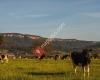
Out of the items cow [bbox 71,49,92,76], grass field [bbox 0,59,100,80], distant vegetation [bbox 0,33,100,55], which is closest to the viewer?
grass field [bbox 0,59,100,80]

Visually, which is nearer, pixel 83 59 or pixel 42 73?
pixel 42 73

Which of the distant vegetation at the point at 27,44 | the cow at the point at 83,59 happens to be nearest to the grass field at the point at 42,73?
the cow at the point at 83,59

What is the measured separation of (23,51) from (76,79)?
343ft

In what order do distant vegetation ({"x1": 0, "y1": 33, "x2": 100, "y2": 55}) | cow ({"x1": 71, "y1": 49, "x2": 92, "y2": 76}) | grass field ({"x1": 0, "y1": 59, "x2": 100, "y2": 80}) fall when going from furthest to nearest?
distant vegetation ({"x1": 0, "y1": 33, "x2": 100, "y2": 55}) < cow ({"x1": 71, "y1": 49, "x2": 92, "y2": 76}) < grass field ({"x1": 0, "y1": 59, "x2": 100, "y2": 80})

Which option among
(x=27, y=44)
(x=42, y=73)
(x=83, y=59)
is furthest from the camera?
(x=27, y=44)

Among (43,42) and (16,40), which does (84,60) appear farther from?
(16,40)

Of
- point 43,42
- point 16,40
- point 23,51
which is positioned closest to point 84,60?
point 43,42

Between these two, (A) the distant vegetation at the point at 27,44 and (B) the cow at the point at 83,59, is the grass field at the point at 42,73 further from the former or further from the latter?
(A) the distant vegetation at the point at 27,44

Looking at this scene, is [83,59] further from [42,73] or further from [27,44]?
[27,44]

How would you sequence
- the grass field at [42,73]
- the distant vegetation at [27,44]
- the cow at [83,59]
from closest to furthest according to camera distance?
the grass field at [42,73], the cow at [83,59], the distant vegetation at [27,44]

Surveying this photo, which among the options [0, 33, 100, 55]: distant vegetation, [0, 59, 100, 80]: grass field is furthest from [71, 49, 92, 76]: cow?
[0, 33, 100, 55]: distant vegetation

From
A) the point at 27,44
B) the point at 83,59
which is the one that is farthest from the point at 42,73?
the point at 27,44

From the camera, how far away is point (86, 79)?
22234 mm

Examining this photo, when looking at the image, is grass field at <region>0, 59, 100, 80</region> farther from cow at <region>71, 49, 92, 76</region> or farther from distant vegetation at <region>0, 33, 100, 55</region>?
distant vegetation at <region>0, 33, 100, 55</region>
